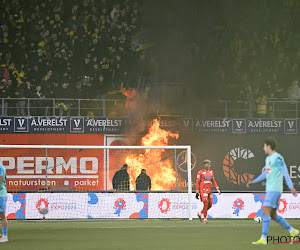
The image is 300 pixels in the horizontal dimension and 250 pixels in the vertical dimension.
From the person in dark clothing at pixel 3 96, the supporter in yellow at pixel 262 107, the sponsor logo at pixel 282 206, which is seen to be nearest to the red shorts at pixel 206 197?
the sponsor logo at pixel 282 206

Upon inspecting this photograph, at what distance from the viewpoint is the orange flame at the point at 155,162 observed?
76.7 ft

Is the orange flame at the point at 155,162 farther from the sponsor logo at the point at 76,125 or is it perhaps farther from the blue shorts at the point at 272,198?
the blue shorts at the point at 272,198

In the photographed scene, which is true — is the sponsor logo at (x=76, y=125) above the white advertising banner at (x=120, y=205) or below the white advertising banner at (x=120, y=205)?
above

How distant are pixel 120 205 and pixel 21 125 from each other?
17.3 ft

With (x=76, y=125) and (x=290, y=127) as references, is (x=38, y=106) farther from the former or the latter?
(x=290, y=127)

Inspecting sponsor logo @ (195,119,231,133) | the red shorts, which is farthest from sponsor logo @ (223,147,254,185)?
the red shorts

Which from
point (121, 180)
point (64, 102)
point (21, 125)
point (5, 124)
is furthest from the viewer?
point (64, 102)

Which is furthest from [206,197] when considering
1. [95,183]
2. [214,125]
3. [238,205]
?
[95,183]

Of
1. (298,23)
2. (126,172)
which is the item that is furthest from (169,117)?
(298,23)

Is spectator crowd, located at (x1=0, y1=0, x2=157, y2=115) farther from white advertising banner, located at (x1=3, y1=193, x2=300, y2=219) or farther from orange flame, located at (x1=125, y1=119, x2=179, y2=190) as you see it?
white advertising banner, located at (x1=3, y1=193, x2=300, y2=219)

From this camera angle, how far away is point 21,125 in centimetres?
2255

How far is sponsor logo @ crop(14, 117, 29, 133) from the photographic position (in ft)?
73.8

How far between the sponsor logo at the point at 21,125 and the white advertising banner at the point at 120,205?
150 inches

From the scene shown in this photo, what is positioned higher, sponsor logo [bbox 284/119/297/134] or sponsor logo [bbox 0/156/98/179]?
sponsor logo [bbox 284/119/297/134]
